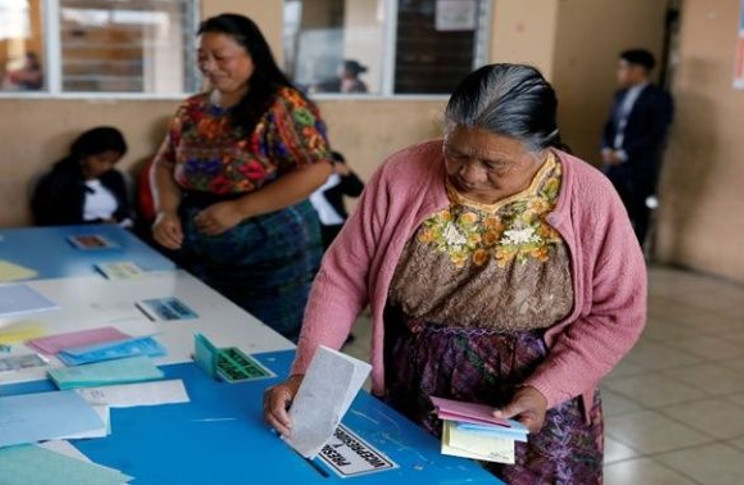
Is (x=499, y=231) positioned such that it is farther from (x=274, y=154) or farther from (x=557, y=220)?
(x=274, y=154)

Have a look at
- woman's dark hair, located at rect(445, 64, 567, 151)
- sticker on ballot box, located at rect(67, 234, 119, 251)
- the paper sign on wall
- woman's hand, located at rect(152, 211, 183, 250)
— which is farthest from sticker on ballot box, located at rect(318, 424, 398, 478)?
the paper sign on wall

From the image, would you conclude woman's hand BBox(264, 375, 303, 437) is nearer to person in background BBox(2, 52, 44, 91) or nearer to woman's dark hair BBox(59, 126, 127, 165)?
woman's dark hair BBox(59, 126, 127, 165)

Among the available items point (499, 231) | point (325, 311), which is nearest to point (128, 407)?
point (325, 311)

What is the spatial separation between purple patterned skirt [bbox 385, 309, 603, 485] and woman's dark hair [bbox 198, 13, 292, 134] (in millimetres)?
1137

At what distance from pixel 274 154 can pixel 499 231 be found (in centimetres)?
120

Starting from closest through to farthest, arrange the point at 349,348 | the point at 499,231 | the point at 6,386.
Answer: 1. the point at 499,231
2. the point at 6,386
3. the point at 349,348

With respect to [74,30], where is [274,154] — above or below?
below

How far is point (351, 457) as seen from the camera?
147 cm

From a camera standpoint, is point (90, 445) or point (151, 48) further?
point (151, 48)

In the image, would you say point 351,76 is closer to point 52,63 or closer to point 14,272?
point 52,63

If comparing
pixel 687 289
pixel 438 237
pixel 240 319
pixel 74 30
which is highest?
pixel 74 30

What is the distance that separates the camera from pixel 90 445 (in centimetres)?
148

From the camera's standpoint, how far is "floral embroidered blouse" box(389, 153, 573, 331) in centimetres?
157

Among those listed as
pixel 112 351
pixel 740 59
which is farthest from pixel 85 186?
pixel 740 59
